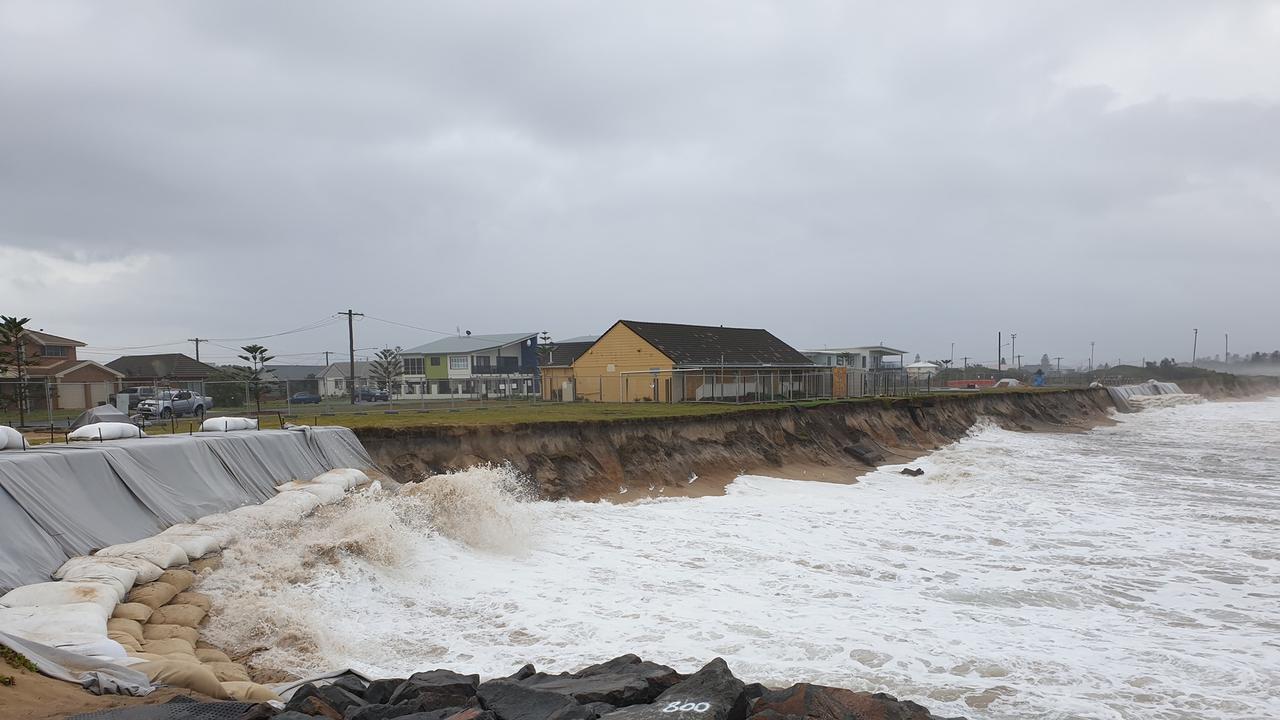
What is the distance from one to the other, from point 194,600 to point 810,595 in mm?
8998

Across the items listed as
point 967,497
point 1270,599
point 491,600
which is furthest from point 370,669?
point 967,497

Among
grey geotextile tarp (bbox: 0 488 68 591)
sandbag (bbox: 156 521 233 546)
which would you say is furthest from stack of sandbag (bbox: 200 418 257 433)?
grey geotextile tarp (bbox: 0 488 68 591)

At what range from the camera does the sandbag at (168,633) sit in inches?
297

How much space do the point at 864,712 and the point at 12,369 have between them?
45084 millimetres

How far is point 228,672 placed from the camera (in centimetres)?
714

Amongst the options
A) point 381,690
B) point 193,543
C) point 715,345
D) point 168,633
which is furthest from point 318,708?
point 715,345

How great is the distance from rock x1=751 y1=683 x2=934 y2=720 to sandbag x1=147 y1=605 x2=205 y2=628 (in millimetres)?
6539

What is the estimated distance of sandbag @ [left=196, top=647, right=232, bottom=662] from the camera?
7.51 meters

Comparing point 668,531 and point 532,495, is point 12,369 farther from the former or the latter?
point 668,531

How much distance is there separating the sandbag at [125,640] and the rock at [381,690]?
7.24 feet

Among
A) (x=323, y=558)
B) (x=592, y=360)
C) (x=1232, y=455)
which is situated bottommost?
(x=1232, y=455)

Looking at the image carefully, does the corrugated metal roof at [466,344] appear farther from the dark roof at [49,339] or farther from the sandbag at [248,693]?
the sandbag at [248,693]

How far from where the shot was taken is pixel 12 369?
3600 cm

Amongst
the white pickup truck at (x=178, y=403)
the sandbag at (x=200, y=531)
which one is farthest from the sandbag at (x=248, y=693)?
the white pickup truck at (x=178, y=403)
